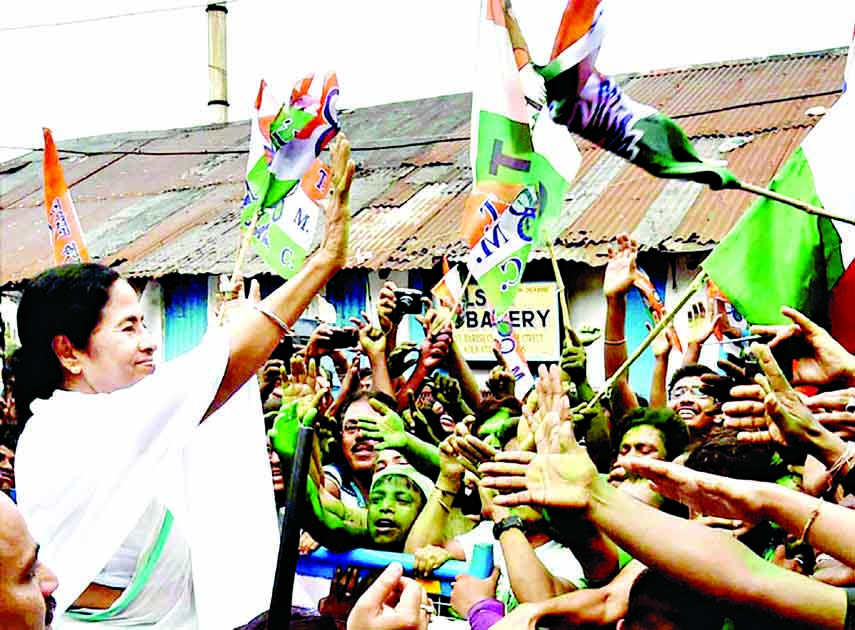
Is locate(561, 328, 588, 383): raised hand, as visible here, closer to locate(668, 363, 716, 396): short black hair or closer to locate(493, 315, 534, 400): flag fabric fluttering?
locate(668, 363, 716, 396): short black hair

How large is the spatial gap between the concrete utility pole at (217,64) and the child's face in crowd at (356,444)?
14.5 meters

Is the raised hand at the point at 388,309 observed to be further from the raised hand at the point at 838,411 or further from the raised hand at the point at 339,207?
the raised hand at the point at 838,411

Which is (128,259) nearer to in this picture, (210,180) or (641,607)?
(210,180)

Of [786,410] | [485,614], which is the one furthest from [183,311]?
[786,410]

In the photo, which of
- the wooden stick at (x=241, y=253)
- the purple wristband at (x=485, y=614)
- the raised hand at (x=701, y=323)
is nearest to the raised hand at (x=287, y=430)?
the wooden stick at (x=241, y=253)

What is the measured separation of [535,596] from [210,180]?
12758 mm

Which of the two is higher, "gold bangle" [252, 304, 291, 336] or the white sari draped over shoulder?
"gold bangle" [252, 304, 291, 336]

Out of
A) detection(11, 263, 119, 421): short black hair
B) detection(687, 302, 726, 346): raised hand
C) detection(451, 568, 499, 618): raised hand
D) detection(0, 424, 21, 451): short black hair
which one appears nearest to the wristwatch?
detection(451, 568, 499, 618): raised hand

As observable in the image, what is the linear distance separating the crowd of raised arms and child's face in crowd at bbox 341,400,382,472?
0.73 metres

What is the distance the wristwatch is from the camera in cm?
257

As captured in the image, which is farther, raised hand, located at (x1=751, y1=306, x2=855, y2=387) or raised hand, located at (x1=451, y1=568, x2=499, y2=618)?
raised hand, located at (x1=451, y1=568, x2=499, y2=618)

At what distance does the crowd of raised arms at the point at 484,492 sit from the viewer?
1801mm

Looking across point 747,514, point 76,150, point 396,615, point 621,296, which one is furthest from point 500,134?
point 76,150

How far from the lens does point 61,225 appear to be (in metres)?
5.43
